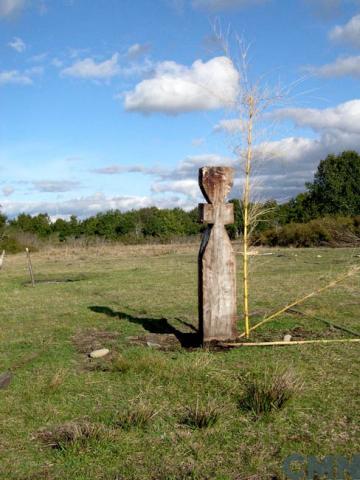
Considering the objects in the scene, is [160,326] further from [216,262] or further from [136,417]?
[136,417]

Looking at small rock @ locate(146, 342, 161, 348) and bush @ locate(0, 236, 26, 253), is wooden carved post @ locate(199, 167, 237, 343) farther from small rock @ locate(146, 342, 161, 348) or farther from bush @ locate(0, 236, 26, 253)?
bush @ locate(0, 236, 26, 253)

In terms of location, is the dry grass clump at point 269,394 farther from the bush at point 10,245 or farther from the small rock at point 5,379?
the bush at point 10,245

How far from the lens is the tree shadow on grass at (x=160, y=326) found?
276 inches

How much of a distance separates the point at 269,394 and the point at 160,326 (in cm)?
379

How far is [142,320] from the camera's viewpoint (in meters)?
8.66

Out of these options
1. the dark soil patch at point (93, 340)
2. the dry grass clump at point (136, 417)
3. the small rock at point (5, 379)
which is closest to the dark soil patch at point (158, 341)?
the dark soil patch at point (93, 340)

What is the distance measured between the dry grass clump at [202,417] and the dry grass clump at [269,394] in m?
0.32

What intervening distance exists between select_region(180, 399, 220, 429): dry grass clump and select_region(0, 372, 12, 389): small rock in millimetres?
2026

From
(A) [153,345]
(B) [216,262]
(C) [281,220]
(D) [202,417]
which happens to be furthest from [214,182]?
(C) [281,220]

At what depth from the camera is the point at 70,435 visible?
3902 mm

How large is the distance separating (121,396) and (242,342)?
214 cm

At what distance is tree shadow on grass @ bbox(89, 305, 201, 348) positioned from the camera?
7007mm

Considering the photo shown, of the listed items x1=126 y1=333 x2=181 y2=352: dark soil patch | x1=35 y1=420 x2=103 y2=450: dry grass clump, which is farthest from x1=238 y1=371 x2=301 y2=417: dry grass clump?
x1=126 y1=333 x2=181 y2=352: dark soil patch

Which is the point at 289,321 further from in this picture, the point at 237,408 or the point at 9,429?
the point at 9,429
